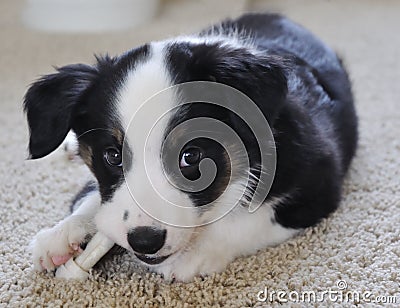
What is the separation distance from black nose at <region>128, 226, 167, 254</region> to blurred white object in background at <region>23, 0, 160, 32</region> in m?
2.60

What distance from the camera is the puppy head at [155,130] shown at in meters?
1.49

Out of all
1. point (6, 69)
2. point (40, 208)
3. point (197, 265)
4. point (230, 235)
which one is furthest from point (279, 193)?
point (6, 69)

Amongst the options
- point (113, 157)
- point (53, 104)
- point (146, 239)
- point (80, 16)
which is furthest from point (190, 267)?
point (80, 16)

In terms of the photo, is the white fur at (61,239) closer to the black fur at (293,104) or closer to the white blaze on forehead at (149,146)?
the white blaze on forehead at (149,146)

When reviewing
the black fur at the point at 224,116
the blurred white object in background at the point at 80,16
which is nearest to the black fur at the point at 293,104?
the black fur at the point at 224,116

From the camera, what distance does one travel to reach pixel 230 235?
1706 mm

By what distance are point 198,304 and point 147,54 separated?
58 centimetres

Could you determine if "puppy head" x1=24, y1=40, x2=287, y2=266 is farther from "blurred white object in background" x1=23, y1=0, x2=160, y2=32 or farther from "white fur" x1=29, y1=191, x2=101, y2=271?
"blurred white object in background" x1=23, y1=0, x2=160, y2=32

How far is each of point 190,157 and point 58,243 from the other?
1.28ft

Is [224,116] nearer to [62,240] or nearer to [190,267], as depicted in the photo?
[190,267]

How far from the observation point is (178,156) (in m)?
1.51

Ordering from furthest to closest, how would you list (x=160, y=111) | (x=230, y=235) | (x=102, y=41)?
(x=102, y=41), (x=230, y=235), (x=160, y=111)

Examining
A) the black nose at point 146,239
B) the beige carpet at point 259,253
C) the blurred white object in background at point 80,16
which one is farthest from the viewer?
the blurred white object in background at point 80,16

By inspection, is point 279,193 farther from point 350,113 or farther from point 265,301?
point 350,113
